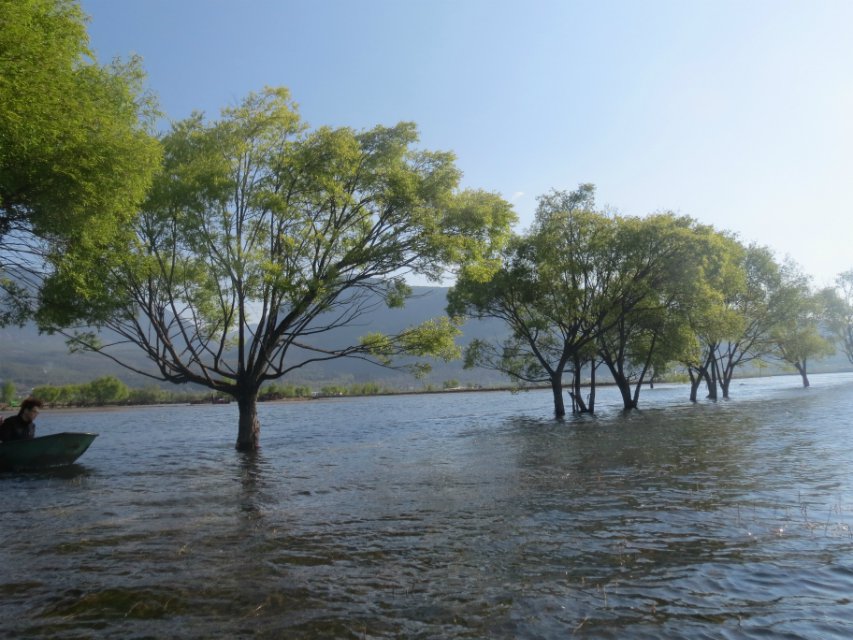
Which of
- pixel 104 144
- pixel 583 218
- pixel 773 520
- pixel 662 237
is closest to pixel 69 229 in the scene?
pixel 104 144

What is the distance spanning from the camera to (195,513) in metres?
15.3

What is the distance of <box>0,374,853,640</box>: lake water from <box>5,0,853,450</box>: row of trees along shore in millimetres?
8051

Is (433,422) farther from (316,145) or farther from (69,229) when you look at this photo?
(69,229)

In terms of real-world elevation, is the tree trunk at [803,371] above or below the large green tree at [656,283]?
below

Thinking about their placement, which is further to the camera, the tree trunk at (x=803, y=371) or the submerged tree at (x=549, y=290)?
the tree trunk at (x=803, y=371)

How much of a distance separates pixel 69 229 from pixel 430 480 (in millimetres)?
14658

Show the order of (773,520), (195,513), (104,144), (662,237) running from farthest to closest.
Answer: (662,237), (104,144), (195,513), (773,520)

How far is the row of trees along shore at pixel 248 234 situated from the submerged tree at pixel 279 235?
105 mm

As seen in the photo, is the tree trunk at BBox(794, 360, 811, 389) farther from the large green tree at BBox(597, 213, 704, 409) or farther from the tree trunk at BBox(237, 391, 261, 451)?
the tree trunk at BBox(237, 391, 261, 451)

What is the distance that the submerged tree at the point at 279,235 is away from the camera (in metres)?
25.6

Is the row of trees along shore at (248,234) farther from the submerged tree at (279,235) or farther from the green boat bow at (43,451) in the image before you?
the green boat bow at (43,451)

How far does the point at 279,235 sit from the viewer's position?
27.3 metres

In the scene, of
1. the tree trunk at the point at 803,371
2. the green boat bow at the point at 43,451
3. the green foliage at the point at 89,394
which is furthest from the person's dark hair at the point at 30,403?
the tree trunk at the point at 803,371

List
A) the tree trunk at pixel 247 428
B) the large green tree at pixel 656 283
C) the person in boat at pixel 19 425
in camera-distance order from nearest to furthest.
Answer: the person in boat at pixel 19 425 < the tree trunk at pixel 247 428 < the large green tree at pixel 656 283
